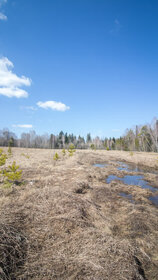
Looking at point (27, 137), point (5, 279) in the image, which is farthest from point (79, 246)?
point (27, 137)

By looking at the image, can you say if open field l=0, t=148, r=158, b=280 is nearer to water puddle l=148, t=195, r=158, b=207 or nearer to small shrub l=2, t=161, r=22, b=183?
small shrub l=2, t=161, r=22, b=183

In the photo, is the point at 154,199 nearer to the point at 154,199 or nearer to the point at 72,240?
the point at 154,199

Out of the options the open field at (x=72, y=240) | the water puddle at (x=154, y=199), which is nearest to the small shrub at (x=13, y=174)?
the open field at (x=72, y=240)

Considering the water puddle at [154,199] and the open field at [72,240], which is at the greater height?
the open field at [72,240]

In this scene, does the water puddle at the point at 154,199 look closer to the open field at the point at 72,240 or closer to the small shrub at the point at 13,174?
the open field at the point at 72,240

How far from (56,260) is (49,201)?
218 cm

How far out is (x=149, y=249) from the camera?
116 inches

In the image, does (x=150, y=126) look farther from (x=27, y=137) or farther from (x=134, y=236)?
(x=27, y=137)

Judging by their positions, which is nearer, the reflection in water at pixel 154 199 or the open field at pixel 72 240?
the open field at pixel 72 240

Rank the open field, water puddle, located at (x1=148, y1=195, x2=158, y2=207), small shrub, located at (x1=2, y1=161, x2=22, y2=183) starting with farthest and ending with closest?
water puddle, located at (x1=148, y1=195, x2=158, y2=207) → small shrub, located at (x1=2, y1=161, x2=22, y2=183) → the open field

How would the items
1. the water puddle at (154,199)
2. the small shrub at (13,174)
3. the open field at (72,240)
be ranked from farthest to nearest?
Result: the water puddle at (154,199)
the small shrub at (13,174)
the open field at (72,240)

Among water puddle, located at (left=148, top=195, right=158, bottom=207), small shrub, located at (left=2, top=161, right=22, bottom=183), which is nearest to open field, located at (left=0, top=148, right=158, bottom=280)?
small shrub, located at (left=2, top=161, right=22, bottom=183)

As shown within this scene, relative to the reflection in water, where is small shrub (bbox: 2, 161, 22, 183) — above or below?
above

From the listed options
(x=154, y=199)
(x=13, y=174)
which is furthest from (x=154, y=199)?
(x=13, y=174)
